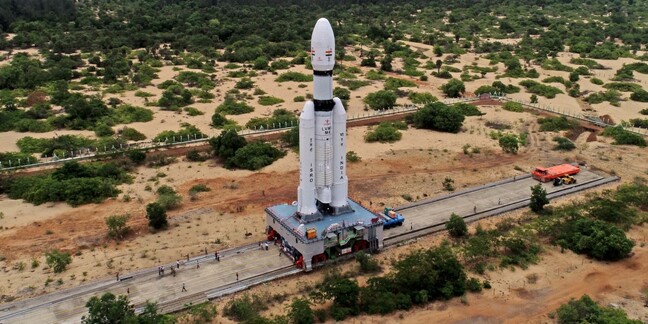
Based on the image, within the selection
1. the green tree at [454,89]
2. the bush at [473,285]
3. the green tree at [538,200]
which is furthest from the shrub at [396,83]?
the bush at [473,285]

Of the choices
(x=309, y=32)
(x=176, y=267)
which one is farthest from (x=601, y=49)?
(x=176, y=267)

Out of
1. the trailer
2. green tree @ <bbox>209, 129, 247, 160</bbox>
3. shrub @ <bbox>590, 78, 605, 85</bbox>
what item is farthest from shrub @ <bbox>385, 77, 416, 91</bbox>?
the trailer

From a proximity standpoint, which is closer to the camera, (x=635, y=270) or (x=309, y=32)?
(x=635, y=270)

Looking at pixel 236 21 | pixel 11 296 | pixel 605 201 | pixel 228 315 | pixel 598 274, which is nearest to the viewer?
pixel 228 315

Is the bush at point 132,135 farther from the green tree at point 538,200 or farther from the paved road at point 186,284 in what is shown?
the green tree at point 538,200

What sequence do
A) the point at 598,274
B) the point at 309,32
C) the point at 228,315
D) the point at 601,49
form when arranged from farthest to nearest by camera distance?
the point at 309,32 < the point at 601,49 < the point at 598,274 < the point at 228,315

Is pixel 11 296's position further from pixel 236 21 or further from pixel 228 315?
pixel 236 21

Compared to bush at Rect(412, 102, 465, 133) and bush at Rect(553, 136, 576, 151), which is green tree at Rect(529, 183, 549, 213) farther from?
bush at Rect(412, 102, 465, 133)
